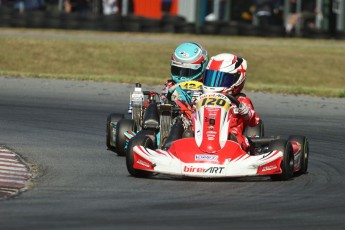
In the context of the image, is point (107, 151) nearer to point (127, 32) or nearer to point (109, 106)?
point (109, 106)

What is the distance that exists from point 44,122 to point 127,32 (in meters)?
14.1

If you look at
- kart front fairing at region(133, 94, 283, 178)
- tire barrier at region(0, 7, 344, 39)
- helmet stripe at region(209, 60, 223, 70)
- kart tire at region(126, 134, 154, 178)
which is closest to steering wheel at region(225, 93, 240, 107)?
kart front fairing at region(133, 94, 283, 178)

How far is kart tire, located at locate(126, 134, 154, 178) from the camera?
877 cm

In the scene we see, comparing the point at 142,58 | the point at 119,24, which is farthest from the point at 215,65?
the point at 119,24

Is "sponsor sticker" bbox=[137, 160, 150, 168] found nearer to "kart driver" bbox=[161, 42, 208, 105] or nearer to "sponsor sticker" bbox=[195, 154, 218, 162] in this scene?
"sponsor sticker" bbox=[195, 154, 218, 162]

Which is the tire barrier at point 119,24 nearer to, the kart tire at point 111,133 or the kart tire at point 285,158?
the kart tire at point 111,133

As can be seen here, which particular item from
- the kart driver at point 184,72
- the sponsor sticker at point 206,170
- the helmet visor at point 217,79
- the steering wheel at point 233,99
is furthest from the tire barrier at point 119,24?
the sponsor sticker at point 206,170

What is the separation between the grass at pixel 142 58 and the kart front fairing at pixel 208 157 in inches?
391

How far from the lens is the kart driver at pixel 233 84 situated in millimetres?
9398

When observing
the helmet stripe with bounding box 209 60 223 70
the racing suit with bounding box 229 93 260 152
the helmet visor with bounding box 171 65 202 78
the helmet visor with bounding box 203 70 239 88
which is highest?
the helmet stripe with bounding box 209 60 223 70

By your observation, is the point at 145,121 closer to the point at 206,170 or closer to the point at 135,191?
the point at 206,170

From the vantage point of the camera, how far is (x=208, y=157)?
A: 339 inches

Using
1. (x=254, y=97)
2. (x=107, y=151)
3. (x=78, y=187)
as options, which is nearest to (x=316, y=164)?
(x=107, y=151)

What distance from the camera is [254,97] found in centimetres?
1666
